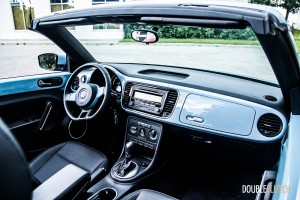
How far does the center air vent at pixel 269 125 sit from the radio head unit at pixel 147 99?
808mm

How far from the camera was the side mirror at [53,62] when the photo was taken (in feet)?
9.36

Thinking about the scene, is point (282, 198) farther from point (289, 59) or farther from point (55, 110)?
point (55, 110)

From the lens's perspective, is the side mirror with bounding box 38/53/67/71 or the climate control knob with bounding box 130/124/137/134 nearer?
the climate control knob with bounding box 130/124/137/134

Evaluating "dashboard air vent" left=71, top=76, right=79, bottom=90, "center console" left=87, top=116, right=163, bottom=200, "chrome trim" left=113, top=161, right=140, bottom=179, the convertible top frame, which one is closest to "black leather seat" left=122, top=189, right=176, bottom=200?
"center console" left=87, top=116, right=163, bottom=200

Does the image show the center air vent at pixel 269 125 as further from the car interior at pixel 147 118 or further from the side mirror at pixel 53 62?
the side mirror at pixel 53 62

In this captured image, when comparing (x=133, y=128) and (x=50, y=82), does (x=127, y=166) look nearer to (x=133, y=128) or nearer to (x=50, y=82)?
(x=133, y=128)

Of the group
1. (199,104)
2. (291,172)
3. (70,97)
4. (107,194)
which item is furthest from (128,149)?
(291,172)

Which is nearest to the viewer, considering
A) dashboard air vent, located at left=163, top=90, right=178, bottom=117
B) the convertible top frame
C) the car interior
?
the convertible top frame

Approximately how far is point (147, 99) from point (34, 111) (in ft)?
4.19

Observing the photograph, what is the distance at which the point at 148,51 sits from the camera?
4.32 meters

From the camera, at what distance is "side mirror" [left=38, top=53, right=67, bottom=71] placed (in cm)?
285

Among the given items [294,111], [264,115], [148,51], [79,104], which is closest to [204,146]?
[264,115]

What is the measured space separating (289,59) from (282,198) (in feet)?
2.25

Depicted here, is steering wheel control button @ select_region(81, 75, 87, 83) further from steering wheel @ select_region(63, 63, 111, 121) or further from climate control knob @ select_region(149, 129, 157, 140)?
climate control knob @ select_region(149, 129, 157, 140)
